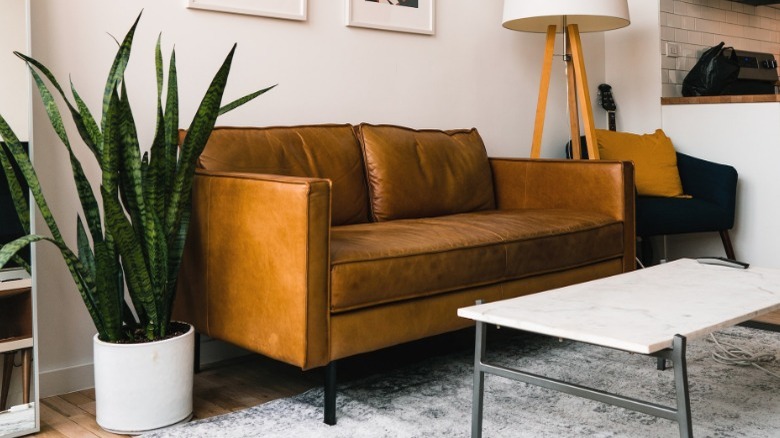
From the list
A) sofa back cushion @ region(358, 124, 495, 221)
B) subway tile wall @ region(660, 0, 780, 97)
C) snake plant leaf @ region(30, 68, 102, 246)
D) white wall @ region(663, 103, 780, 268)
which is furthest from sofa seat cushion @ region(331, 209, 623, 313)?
subway tile wall @ region(660, 0, 780, 97)

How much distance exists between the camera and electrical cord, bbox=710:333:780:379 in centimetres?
275

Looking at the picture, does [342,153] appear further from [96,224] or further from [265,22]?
[96,224]

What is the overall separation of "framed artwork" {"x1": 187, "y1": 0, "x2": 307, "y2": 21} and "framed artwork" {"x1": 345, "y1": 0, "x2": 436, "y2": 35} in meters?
0.28

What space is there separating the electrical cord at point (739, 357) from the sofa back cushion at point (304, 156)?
53.1 inches

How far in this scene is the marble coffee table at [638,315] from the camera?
61.9 inches

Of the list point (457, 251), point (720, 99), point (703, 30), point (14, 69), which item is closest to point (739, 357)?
point (457, 251)

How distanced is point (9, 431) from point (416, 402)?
43.5 inches

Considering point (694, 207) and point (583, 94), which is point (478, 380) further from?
point (694, 207)

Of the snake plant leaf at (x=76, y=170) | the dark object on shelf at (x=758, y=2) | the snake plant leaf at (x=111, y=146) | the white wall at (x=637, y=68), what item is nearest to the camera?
the snake plant leaf at (x=111, y=146)

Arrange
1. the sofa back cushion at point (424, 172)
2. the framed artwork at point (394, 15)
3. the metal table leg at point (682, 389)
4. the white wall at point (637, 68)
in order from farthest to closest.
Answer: the white wall at point (637, 68) → the framed artwork at point (394, 15) → the sofa back cushion at point (424, 172) → the metal table leg at point (682, 389)

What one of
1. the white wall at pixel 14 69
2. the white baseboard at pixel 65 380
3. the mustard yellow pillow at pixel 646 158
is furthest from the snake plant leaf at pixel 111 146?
the mustard yellow pillow at pixel 646 158

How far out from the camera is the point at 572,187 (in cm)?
330

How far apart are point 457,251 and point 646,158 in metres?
1.98

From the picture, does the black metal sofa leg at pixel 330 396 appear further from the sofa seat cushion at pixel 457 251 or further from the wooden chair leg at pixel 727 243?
the wooden chair leg at pixel 727 243
